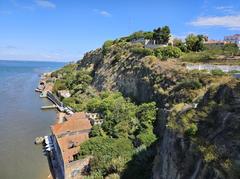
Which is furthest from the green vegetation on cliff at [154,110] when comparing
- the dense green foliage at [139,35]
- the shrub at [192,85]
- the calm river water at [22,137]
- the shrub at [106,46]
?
the calm river water at [22,137]

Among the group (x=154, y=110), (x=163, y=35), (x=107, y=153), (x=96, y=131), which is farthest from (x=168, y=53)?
(x=107, y=153)

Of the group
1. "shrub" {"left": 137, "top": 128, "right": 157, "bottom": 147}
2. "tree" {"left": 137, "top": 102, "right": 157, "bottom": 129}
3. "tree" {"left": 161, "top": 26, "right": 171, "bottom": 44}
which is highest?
"tree" {"left": 161, "top": 26, "right": 171, "bottom": 44}

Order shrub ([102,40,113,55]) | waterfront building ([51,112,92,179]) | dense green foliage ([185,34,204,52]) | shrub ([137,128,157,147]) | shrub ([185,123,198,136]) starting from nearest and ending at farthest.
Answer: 1. shrub ([185,123,198,136])
2. waterfront building ([51,112,92,179])
3. shrub ([137,128,157,147])
4. dense green foliage ([185,34,204,52])
5. shrub ([102,40,113,55])

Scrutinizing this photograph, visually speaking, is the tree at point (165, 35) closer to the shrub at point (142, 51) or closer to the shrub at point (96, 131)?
the shrub at point (142, 51)

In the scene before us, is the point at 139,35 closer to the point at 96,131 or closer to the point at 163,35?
the point at 163,35

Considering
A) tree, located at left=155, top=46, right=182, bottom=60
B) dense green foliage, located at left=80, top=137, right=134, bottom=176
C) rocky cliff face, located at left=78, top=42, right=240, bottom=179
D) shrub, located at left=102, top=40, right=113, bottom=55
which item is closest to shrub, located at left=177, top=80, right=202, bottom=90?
rocky cliff face, located at left=78, top=42, right=240, bottom=179

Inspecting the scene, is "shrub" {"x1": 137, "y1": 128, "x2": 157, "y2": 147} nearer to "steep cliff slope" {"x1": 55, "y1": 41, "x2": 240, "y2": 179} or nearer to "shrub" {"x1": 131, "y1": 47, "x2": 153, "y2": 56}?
"steep cliff slope" {"x1": 55, "y1": 41, "x2": 240, "y2": 179}
